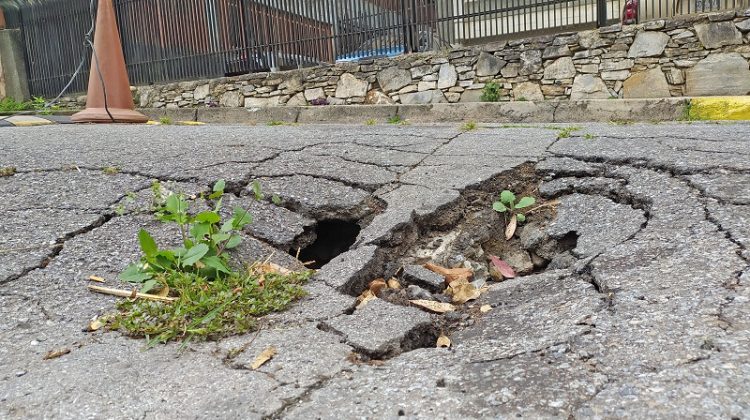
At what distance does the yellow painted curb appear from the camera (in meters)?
5.79

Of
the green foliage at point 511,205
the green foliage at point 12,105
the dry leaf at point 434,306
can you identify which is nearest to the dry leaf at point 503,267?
the green foliage at point 511,205

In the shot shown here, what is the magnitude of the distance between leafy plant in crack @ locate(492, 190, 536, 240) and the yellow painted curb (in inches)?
150

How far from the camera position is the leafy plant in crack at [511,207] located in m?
2.91

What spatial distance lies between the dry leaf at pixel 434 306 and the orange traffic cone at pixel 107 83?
506cm

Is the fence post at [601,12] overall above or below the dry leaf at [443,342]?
above

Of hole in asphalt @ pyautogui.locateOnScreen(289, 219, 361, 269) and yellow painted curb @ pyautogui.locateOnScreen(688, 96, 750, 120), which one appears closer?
Result: hole in asphalt @ pyautogui.locateOnScreen(289, 219, 361, 269)

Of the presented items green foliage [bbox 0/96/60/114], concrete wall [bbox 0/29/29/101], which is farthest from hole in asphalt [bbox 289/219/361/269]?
concrete wall [bbox 0/29/29/101]

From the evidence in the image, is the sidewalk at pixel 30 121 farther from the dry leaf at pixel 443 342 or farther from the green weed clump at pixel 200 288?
the dry leaf at pixel 443 342

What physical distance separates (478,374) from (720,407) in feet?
1.77

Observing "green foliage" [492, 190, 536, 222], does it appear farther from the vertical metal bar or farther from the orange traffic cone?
the vertical metal bar

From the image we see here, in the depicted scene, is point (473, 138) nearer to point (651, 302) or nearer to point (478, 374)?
point (651, 302)

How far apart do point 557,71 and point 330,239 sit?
5.16m

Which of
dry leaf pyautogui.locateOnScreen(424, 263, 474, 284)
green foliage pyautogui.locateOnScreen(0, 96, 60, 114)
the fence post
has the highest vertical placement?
the fence post

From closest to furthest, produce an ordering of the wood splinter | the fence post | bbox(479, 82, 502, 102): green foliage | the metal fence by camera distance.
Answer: the wood splinter, the fence post, bbox(479, 82, 502, 102): green foliage, the metal fence
